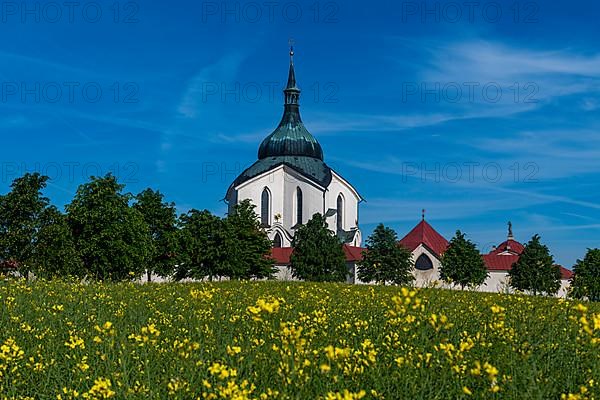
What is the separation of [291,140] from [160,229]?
146ft

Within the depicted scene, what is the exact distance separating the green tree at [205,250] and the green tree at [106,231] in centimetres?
992

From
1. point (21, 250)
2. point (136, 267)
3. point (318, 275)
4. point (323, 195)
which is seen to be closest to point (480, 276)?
point (318, 275)

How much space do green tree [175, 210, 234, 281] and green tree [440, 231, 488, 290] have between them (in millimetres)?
23504

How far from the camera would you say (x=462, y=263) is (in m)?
63.7

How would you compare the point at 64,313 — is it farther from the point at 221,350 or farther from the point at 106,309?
the point at 221,350

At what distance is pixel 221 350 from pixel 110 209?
33.5 meters

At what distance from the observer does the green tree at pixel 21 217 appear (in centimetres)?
4584

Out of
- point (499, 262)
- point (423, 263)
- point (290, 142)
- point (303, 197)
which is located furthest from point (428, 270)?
point (290, 142)

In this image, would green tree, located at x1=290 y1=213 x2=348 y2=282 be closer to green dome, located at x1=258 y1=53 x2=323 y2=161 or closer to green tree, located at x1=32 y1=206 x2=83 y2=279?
green tree, located at x1=32 y1=206 x2=83 y2=279

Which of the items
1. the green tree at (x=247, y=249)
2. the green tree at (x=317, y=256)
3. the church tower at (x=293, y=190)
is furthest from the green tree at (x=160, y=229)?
the church tower at (x=293, y=190)

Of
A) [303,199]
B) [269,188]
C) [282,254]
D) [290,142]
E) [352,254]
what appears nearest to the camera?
Result: [352,254]

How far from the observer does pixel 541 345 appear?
747 cm

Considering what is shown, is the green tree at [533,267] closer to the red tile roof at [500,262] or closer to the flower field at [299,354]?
the red tile roof at [500,262]

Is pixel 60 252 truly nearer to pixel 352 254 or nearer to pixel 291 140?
pixel 352 254
